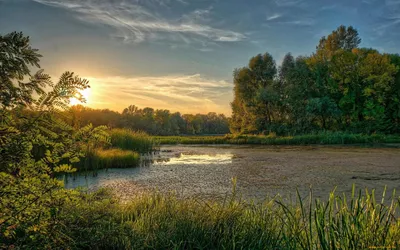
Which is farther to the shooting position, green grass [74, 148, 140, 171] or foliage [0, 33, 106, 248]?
green grass [74, 148, 140, 171]

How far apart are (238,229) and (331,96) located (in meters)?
23.9

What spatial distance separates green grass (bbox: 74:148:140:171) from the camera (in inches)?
273

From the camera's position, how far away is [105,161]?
24.1 ft

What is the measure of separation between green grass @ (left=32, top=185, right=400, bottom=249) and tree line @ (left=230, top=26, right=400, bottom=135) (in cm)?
1979

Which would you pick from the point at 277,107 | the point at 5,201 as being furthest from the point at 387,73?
the point at 5,201

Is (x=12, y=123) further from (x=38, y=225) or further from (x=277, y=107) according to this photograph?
(x=277, y=107)

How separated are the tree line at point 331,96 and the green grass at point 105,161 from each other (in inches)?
636

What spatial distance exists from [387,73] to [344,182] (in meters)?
19.8

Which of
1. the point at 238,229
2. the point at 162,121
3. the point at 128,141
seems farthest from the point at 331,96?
the point at 162,121

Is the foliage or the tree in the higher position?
the tree

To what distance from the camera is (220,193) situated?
438 cm

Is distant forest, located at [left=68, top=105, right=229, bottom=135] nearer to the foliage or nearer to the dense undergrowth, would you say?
the dense undergrowth

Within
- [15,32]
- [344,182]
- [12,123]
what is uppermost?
[15,32]

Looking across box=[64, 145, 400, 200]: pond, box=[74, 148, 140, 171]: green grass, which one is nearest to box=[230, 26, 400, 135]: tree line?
box=[64, 145, 400, 200]: pond
